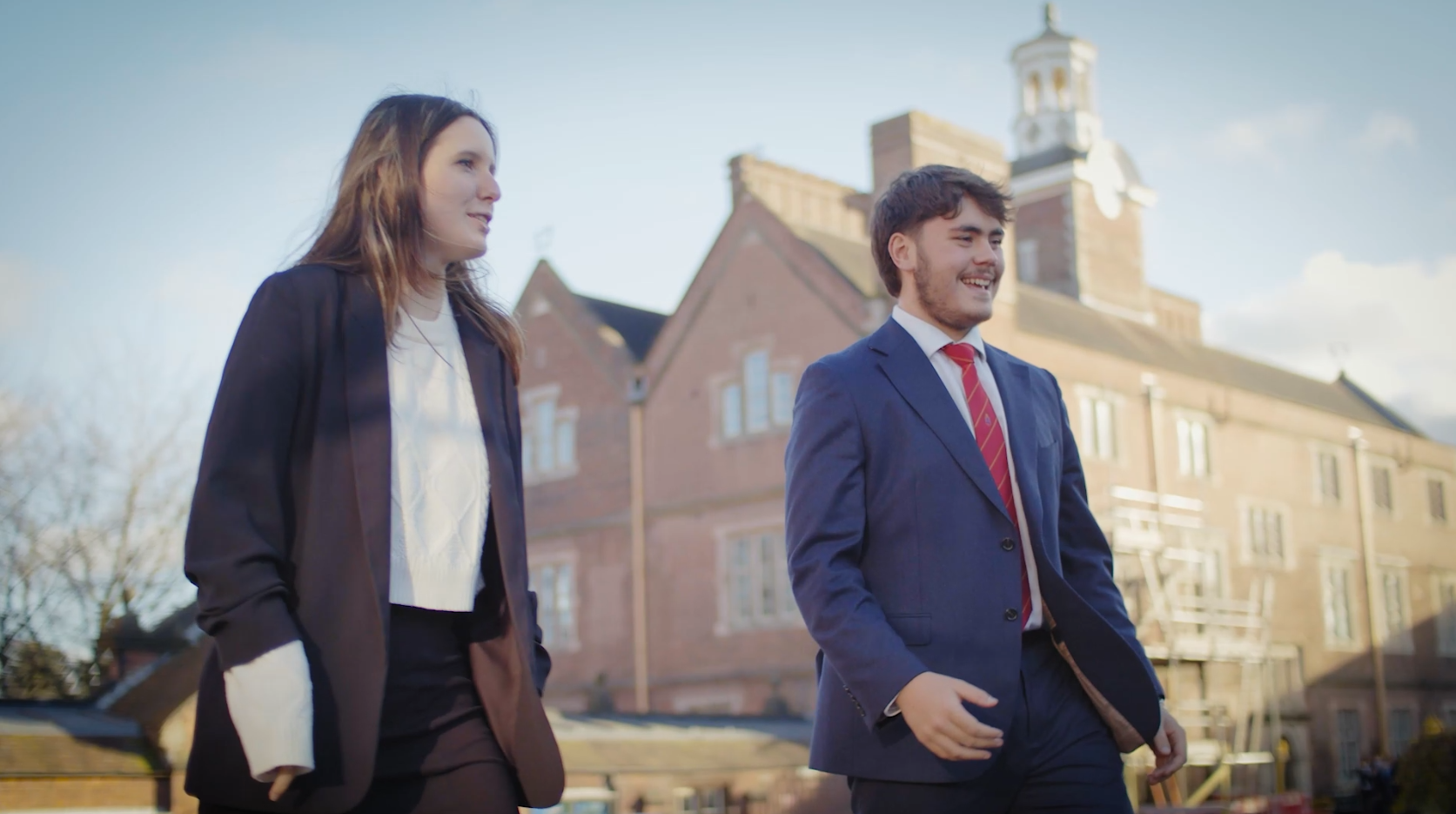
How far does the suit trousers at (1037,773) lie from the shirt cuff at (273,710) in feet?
4.55

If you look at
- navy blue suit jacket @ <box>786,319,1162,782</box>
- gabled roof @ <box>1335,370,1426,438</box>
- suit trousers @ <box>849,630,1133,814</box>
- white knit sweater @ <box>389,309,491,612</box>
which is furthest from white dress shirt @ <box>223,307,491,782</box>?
gabled roof @ <box>1335,370,1426,438</box>

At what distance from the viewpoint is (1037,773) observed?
11.4 ft

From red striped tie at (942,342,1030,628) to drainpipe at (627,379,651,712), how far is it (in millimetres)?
26758

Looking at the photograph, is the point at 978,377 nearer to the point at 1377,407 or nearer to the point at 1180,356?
the point at 1180,356

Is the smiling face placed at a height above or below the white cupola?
below

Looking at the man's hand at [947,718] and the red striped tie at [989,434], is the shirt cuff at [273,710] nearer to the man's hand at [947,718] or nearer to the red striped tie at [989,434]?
the man's hand at [947,718]

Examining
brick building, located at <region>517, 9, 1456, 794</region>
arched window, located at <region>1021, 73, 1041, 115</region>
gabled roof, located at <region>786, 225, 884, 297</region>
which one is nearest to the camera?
gabled roof, located at <region>786, 225, 884, 297</region>


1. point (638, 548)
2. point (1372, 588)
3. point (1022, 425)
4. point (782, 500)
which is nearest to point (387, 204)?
point (1022, 425)

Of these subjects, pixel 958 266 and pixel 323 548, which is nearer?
pixel 323 548

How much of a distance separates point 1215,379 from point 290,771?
116 ft

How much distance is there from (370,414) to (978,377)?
65.8 inches

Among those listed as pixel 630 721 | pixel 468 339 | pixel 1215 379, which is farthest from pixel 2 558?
pixel 1215 379

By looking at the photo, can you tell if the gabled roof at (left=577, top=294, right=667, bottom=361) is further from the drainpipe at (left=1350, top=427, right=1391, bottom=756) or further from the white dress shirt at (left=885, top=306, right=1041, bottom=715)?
the white dress shirt at (left=885, top=306, right=1041, bottom=715)

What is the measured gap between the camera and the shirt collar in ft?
12.8
